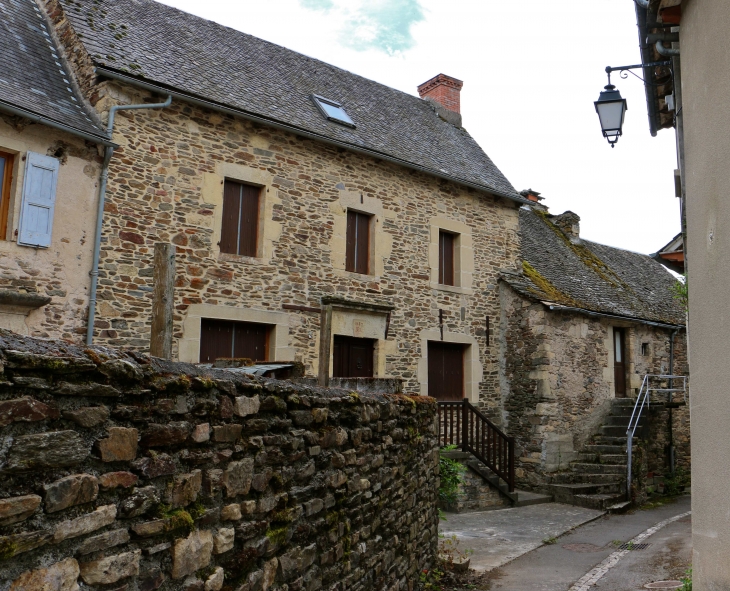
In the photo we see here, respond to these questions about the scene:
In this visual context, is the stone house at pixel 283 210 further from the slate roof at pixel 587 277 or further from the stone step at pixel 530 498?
the stone step at pixel 530 498

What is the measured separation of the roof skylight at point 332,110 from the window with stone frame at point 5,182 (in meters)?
5.69

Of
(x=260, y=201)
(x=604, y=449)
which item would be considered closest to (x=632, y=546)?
(x=604, y=449)

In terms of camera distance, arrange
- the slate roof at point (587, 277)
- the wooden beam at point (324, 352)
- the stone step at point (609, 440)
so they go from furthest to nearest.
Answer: the slate roof at point (587, 277)
the stone step at point (609, 440)
the wooden beam at point (324, 352)

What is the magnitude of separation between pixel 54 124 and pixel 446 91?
429 inches

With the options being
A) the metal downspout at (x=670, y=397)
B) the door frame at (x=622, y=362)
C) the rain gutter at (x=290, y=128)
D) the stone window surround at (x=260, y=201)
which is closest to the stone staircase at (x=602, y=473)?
the door frame at (x=622, y=362)

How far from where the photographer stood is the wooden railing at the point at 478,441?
11938 millimetres

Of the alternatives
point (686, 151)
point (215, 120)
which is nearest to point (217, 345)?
point (215, 120)

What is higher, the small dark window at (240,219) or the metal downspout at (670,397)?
the small dark window at (240,219)

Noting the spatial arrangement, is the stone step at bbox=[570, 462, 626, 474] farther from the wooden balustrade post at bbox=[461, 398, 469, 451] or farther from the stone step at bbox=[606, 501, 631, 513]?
the wooden balustrade post at bbox=[461, 398, 469, 451]

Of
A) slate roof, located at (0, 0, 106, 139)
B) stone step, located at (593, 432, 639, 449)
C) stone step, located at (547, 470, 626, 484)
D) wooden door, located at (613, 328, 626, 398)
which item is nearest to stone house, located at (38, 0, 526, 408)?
slate roof, located at (0, 0, 106, 139)

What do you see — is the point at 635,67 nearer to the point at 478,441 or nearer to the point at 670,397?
the point at 478,441

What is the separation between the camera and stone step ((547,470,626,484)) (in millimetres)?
12867

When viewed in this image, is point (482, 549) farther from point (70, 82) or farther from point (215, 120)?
point (70, 82)

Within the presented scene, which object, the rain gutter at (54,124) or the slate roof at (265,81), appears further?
the slate roof at (265,81)
